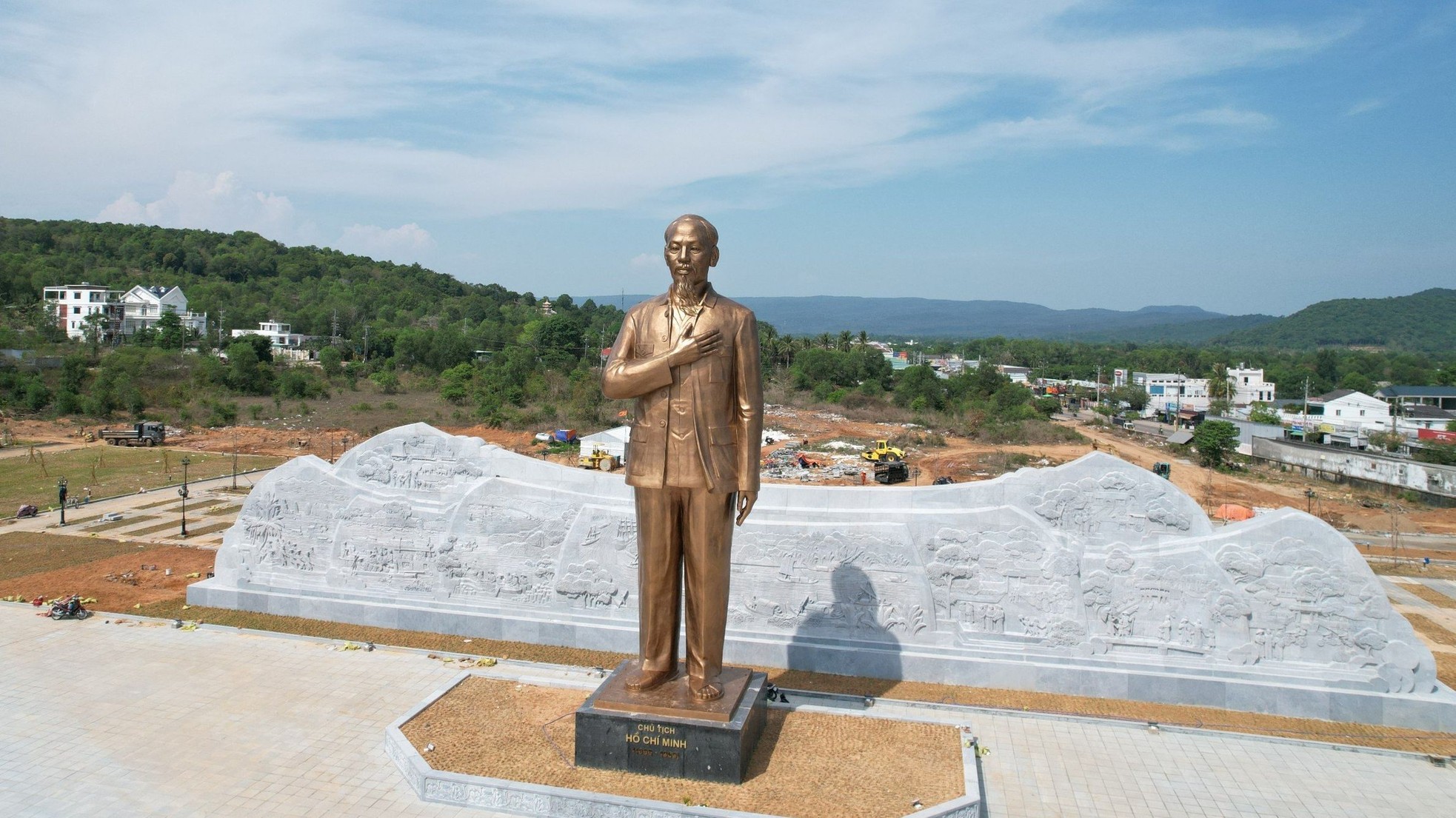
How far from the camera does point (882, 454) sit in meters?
25.6

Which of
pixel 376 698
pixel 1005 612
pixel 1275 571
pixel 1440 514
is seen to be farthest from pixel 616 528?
pixel 1440 514

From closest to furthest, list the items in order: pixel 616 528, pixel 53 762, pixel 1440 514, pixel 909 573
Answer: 1. pixel 53 762
2. pixel 909 573
3. pixel 616 528
4. pixel 1440 514

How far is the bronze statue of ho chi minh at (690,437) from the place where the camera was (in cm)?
620

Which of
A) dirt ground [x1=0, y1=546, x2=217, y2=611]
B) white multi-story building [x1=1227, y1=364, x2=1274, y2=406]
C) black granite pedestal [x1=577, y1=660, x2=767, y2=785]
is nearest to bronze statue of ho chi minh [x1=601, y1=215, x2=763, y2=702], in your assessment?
black granite pedestal [x1=577, y1=660, x2=767, y2=785]

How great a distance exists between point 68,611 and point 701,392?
9.13m

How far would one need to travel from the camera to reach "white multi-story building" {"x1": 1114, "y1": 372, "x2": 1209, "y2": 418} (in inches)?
2050

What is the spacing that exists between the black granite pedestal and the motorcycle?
7.83 m

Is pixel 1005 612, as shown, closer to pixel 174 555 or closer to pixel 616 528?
pixel 616 528

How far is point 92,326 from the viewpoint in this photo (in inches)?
1645

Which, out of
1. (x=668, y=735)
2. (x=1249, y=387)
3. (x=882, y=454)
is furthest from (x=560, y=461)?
(x=1249, y=387)

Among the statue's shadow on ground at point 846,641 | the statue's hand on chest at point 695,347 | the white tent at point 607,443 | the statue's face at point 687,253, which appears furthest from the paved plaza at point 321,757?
the white tent at point 607,443

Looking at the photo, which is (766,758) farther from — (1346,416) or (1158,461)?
(1346,416)

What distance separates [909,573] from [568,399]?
27163mm

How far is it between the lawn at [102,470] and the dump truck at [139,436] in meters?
0.50
